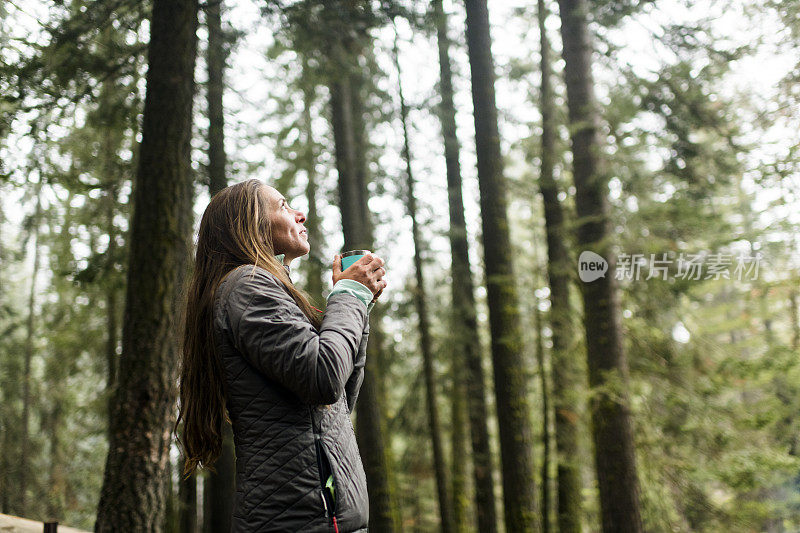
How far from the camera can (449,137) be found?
12148 mm

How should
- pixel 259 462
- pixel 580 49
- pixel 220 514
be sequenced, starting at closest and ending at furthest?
pixel 259 462, pixel 580 49, pixel 220 514

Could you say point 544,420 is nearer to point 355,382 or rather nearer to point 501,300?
point 501,300

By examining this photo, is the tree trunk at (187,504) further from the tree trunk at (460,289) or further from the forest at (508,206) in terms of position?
the tree trunk at (460,289)

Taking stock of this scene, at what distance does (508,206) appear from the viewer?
367 inches

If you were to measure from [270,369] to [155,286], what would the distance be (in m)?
3.64

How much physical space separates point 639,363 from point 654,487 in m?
1.78

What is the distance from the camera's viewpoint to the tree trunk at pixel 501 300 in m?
7.38

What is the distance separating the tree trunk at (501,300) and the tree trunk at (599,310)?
33.2 inches

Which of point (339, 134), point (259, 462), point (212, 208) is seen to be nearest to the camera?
point (259, 462)

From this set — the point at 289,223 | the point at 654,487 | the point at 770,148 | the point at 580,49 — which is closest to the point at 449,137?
the point at 580,49

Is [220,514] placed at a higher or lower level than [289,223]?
lower

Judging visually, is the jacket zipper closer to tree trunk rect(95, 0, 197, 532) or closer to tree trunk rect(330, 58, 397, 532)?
tree trunk rect(95, 0, 197, 532)

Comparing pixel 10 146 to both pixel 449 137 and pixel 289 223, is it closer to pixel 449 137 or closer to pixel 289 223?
pixel 289 223

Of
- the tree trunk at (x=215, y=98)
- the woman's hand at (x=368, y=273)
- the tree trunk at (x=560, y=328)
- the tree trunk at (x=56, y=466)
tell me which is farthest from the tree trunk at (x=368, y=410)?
the tree trunk at (x=56, y=466)
